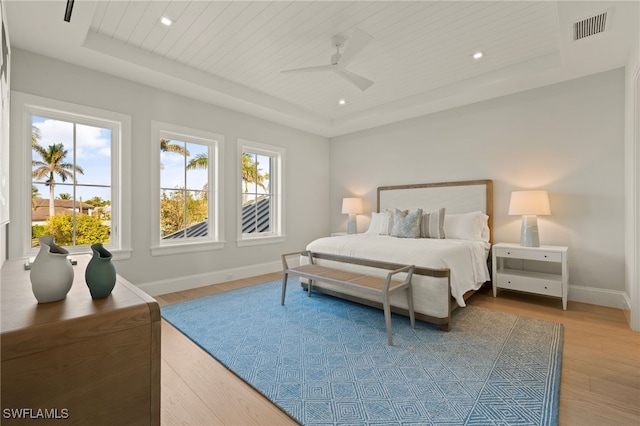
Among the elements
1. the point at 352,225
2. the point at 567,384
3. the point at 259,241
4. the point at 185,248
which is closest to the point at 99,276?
the point at 567,384

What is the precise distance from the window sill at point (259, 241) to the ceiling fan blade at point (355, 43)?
2892 millimetres

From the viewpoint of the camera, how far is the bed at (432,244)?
8.73 ft

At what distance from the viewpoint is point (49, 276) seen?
1076 mm

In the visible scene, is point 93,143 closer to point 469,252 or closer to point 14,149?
point 14,149

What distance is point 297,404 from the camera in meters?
1.65

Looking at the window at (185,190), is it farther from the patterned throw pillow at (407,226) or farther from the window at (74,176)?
the patterned throw pillow at (407,226)

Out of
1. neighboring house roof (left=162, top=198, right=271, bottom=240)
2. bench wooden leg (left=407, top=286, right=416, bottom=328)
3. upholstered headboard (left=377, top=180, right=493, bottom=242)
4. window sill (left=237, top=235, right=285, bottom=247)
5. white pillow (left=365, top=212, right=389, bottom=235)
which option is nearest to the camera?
bench wooden leg (left=407, top=286, right=416, bottom=328)

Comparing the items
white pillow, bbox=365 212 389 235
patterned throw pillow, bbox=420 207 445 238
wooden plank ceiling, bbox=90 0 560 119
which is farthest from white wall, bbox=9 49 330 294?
patterned throw pillow, bbox=420 207 445 238

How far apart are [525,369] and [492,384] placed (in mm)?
357

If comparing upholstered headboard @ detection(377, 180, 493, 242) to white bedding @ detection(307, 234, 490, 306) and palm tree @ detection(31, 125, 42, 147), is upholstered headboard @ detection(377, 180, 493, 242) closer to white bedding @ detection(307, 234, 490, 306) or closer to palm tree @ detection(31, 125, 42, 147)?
white bedding @ detection(307, 234, 490, 306)

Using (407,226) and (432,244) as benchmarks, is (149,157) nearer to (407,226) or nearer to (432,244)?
(407,226)

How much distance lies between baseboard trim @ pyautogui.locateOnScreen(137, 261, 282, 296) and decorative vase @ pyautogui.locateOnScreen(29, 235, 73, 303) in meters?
2.78

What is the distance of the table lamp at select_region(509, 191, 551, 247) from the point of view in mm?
A: 3375

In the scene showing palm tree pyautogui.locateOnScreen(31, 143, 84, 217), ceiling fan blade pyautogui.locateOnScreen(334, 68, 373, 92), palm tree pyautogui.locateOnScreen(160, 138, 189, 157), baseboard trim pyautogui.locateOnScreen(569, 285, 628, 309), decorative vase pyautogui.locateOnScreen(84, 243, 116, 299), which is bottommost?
baseboard trim pyautogui.locateOnScreen(569, 285, 628, 309)
